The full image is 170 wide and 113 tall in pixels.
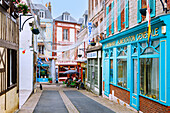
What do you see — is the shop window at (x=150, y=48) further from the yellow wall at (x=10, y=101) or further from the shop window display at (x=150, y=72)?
the yellow wall at (x=10, y=101)

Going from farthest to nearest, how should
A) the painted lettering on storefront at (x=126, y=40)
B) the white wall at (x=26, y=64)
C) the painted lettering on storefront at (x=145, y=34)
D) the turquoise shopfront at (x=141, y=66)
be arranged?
the white wall at (x=26, y=64) < the painted lettering on storefront at (x=126, y=40) < the painted lettering on storefront at (x=145, y=34) < the turquoise shopfront at (x=141, y=66)

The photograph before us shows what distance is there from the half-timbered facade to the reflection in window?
18.0 ft

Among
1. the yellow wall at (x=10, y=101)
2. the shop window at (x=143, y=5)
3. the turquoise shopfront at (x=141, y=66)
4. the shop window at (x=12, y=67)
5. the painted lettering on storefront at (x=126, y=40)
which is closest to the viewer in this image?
the yellow wall at (x=10, y=101)

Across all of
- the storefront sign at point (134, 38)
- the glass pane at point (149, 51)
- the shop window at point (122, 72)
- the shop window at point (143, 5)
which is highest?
the shop window at point (143, 5)

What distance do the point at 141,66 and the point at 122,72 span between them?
2.49m

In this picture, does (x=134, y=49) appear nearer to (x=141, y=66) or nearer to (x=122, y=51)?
(x=141, y=66)

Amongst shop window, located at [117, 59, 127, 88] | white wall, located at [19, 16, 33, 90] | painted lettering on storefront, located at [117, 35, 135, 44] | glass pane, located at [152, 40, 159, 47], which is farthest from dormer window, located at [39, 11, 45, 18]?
glass pane, located at [152, 40, 159, 47]

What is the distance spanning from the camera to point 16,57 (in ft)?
29.2

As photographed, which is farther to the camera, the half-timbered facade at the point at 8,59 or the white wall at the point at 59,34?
the white wall at the point at 59,34

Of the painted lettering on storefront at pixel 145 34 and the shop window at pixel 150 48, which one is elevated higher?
the painted lettering on storefront at pixel 145 34

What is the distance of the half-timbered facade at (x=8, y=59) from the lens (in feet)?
22.1

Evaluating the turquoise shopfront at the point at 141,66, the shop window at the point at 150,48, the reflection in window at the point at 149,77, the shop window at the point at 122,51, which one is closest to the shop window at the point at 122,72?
the turquoise shopfront at the point at 141,66

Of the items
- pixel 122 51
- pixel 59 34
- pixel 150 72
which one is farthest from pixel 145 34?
pixel 59 34

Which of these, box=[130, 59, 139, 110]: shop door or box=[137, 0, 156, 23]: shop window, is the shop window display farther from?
box=[137, 0, 156, 23]: shop window
